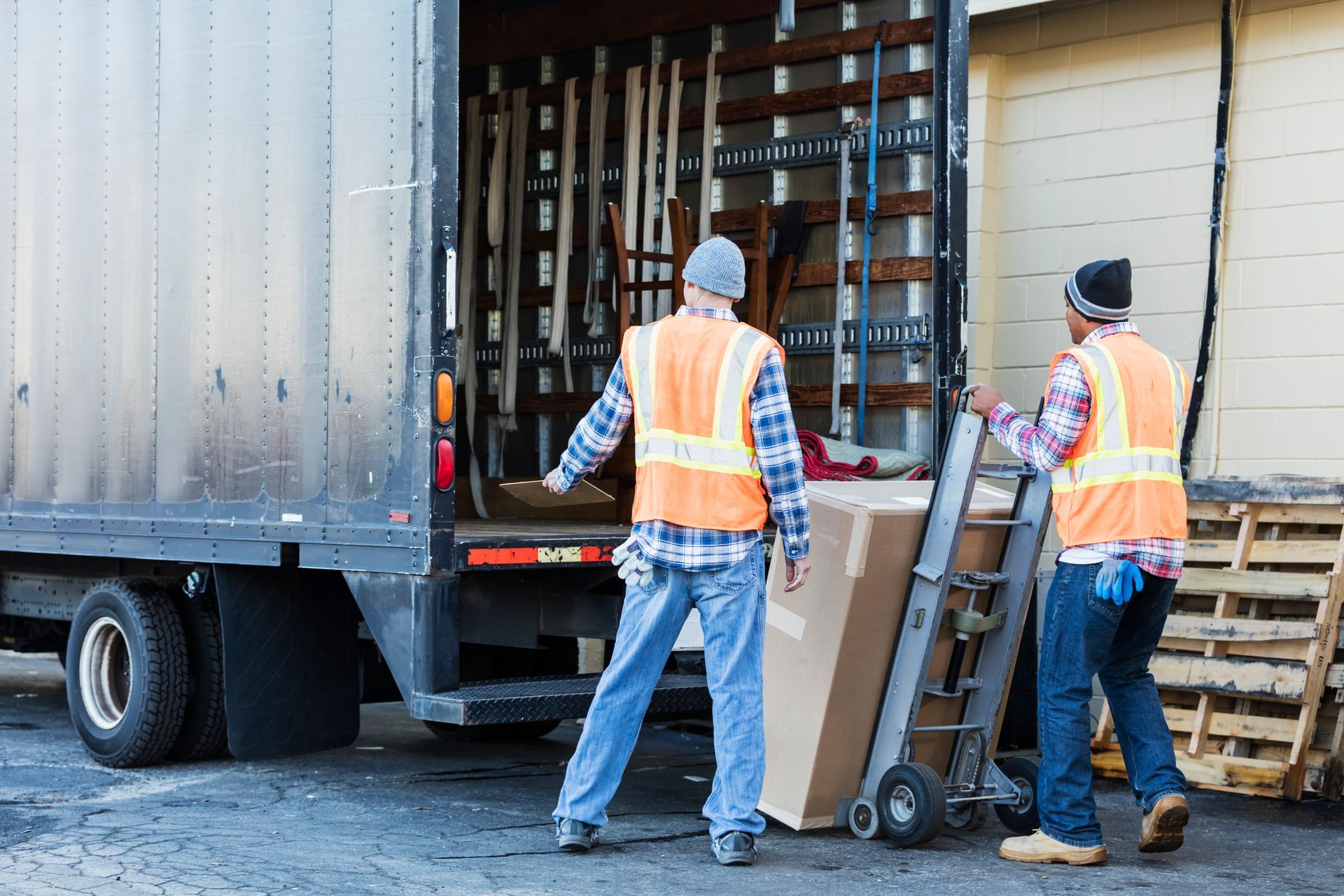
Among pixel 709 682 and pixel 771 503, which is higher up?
pixel 771 503

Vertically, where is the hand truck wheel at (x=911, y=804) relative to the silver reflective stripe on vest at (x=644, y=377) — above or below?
below

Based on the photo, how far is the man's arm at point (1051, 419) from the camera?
5.16 m

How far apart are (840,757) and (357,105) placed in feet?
8.79

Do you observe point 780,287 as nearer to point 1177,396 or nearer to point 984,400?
point 984,400

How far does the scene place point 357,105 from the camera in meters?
5.72

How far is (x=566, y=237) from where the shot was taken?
868 centimetres

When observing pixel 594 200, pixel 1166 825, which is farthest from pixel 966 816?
pixel 594 200

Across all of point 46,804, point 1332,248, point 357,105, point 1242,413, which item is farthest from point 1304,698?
point 46,804

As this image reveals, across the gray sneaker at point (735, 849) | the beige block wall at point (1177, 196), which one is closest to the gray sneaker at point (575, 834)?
the gray sneaker at point (735, 849)

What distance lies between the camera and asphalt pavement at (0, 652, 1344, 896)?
493 centimetres

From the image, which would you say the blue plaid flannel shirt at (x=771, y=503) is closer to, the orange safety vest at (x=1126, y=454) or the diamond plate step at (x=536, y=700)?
the diamond plate step at (x=536, y=700)

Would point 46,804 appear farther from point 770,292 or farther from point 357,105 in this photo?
point 770,292

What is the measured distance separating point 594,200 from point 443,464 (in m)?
3.35

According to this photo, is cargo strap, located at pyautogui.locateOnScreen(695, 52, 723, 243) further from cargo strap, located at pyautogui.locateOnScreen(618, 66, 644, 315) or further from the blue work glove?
the blue work glove
